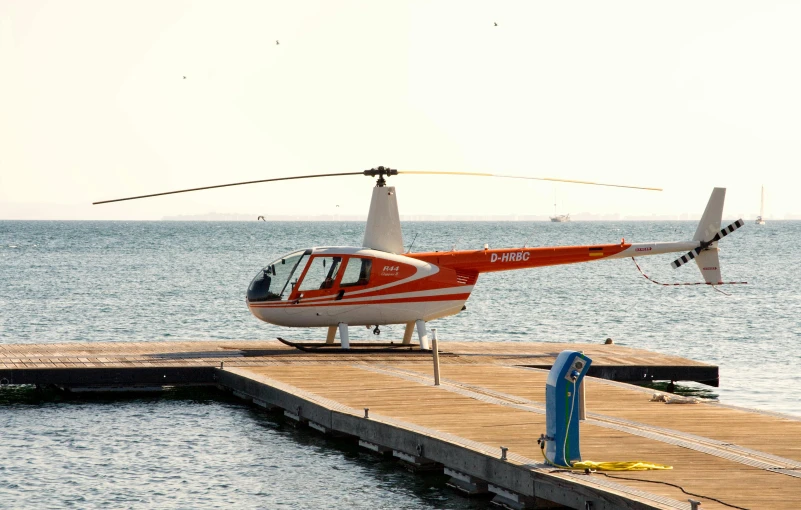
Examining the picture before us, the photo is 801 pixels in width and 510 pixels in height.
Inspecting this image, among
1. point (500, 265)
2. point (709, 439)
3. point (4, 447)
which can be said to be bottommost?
point (4, 447)

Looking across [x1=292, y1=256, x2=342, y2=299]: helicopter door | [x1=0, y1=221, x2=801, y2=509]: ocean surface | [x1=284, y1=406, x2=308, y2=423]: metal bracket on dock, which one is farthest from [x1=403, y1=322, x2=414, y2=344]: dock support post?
[x1=284, y1=406, x2=308, y2=423]: metal bracket on dock

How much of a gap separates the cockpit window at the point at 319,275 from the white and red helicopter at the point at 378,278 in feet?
0.06

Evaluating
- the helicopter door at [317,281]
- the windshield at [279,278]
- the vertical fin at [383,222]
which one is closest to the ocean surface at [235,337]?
the windshield at [279,278]

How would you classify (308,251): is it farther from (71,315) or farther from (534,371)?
(71,315)

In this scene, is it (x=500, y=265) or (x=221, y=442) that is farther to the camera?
(x=500, y=265)

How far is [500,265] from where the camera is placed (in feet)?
74.2

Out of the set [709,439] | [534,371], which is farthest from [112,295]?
[709,439]

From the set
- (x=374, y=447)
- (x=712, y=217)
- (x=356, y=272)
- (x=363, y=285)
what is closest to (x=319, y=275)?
(x=356, y=272)

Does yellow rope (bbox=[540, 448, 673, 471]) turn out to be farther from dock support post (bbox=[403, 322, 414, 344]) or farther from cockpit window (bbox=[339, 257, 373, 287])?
dock support post (bbox=[403, 322, 414, 344])

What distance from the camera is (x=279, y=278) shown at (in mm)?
22031

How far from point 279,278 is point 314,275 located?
689 millimetres

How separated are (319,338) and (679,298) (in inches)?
1004

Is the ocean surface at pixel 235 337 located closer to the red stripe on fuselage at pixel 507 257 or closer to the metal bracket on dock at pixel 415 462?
the metal bracket on dock at pixel 415 462

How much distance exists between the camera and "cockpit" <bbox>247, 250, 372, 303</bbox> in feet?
71.8
